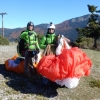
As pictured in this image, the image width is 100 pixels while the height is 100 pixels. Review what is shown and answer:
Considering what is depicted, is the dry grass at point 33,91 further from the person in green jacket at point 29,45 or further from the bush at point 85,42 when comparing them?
the bush at point 85,42

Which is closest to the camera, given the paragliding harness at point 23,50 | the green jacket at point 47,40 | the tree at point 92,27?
the paragliding harness at point 23,50

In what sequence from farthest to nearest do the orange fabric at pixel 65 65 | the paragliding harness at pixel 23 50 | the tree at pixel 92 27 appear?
1. the tree at pixel 92 27
2. the paragliding harness at pixel 23 50
3. the orange fabric at pixel 65 65

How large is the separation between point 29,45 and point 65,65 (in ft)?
8.84

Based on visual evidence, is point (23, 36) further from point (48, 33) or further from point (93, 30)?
point (93, 30)

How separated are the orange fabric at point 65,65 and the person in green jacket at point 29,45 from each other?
1383 mm

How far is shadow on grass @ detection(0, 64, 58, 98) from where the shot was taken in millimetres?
10847

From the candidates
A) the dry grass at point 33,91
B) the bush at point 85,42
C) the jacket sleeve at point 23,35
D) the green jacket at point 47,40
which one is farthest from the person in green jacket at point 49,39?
the bush at point 85,42

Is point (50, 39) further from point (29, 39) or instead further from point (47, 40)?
point (29, 39)

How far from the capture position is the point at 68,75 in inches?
393

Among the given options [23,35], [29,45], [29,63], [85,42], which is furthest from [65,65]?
[85,42]

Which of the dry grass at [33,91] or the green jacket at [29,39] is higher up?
the green jacket at [29,39]

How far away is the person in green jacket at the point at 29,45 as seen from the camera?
38.5 ft

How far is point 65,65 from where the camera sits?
1000 centimetres

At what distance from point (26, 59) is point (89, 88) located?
11.0ft
